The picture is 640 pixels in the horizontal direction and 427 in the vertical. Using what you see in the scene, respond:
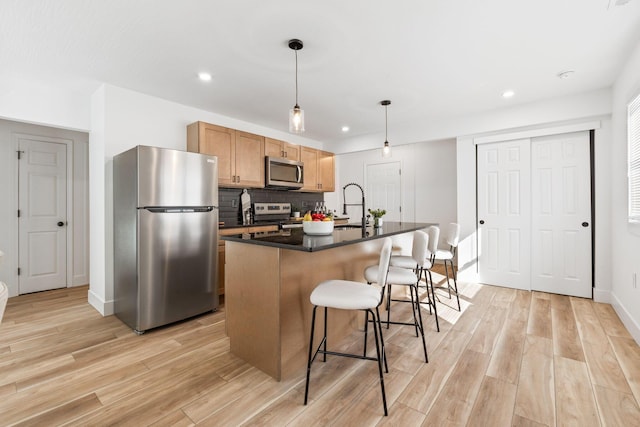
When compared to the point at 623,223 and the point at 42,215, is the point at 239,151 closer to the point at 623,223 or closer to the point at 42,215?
A: the point at 42,215

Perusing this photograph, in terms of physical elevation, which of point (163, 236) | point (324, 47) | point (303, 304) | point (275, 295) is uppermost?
point (324, 47)

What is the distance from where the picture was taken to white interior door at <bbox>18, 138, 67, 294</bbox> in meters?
3.93

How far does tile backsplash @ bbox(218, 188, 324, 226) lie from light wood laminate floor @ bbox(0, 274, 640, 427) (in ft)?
5.92

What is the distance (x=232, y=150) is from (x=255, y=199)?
3.31ft

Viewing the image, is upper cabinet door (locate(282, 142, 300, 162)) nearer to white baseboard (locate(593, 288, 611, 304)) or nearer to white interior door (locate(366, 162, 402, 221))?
white interior door (locate(366, 162, 402, 221))

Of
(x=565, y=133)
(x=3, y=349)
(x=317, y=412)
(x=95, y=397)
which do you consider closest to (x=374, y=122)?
(x=565, y=133)

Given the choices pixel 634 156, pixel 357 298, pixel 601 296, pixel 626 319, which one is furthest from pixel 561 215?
pixel 357 298

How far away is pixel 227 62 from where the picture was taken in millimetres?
2721

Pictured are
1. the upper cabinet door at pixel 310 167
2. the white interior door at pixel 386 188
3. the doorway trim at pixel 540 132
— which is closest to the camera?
the doorway trim at pixel 540 132

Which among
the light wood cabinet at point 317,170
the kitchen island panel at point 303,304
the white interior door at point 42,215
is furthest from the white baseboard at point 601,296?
the white interior door at point 42,215

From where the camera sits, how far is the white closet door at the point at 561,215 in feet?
11.9

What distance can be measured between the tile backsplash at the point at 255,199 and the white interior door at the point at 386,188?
1353mm

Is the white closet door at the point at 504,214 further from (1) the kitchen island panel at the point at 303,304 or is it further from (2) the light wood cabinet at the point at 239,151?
(2) the light wood cabinet at the point at 239,151

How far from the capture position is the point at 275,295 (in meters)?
1.90
